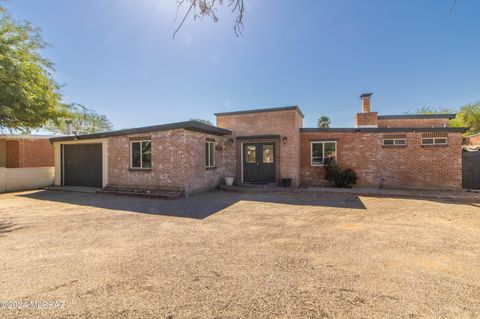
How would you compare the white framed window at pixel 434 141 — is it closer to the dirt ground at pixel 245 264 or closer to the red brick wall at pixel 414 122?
the dirt ground at pixel 245 264

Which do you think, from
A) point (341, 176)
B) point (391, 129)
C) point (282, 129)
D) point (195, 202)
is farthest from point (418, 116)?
point (195, 202)

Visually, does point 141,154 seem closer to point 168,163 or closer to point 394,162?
point 168,163

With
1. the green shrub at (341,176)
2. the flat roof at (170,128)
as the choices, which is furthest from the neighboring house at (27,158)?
the green shrub at (341,176)

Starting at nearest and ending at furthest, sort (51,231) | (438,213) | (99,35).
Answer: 1. (51,231)
2. (438,213)
3. (99,35)

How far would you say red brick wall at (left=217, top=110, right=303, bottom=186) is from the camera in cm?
1100

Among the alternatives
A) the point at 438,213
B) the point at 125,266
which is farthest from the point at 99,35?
the point at 438,213

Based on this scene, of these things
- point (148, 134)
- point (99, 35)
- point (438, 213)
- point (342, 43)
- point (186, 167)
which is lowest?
point (438, 213)

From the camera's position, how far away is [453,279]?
284 centimetres

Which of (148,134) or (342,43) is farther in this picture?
(342,43)

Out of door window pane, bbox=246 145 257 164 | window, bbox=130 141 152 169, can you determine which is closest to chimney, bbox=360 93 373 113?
door window pane, bbox=246 145 257 164

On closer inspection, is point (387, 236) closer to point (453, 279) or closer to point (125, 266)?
point (453, 279)

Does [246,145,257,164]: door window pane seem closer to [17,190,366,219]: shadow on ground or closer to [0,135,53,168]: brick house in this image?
[17,190,366,219]: shadow on ground

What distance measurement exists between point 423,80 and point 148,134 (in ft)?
59.1

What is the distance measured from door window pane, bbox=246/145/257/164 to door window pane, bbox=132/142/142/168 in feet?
17.8
